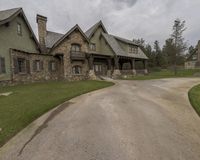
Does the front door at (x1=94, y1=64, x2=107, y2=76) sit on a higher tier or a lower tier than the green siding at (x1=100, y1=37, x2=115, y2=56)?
lower

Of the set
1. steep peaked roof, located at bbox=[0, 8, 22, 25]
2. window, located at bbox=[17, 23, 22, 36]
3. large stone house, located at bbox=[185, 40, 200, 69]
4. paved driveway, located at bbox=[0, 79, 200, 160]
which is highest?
steep peaked roof, located at bbox=[0, 8, 22, 25]

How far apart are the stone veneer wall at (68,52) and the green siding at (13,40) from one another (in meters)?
3.53

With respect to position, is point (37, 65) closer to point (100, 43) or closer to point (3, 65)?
point (3, 65)

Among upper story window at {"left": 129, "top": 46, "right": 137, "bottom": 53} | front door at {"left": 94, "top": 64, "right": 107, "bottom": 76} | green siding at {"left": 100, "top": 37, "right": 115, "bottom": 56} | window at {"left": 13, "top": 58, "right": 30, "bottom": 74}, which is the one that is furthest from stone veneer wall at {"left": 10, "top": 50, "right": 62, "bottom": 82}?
upper story window at {"left": 129, "top": 46, "right": 137, "bottom": 53}

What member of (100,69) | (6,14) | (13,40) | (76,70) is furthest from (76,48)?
(6,14)

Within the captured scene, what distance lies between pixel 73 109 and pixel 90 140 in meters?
3.01

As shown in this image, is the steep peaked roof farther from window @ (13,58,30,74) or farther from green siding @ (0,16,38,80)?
window @ (13,58,30,74)

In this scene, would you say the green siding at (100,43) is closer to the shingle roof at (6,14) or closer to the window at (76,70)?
the window at (76,70)

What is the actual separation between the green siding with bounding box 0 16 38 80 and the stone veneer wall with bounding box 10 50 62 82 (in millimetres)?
590

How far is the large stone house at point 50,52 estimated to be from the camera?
1582 centimetres

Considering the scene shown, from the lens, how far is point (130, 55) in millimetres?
30172

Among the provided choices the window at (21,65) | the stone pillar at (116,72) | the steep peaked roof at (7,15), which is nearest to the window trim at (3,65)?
the window at (21,65)

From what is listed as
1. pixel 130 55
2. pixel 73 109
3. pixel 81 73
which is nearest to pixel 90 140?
pixel 73 109

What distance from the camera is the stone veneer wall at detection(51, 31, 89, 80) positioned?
21766 millimetres
